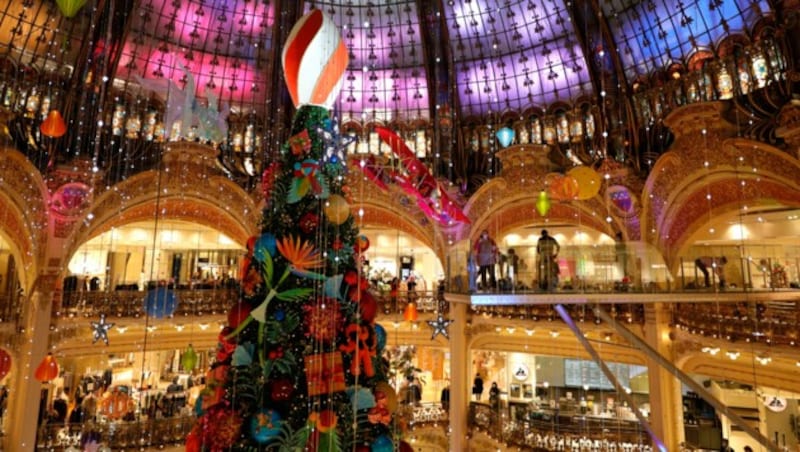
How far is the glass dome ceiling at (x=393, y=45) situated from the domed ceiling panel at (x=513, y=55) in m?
0.03

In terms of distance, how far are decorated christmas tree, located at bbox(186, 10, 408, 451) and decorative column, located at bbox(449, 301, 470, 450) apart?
439 inches

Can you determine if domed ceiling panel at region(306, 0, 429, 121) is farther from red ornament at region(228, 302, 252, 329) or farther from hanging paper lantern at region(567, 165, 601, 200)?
red ornament at region(228, 302, 252, 329)

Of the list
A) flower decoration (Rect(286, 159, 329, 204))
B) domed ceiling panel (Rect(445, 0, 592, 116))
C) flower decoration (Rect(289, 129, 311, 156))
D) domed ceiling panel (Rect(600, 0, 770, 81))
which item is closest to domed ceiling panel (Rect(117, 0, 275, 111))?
domed ceiling panel (Rect(445, 0, 592, 116))

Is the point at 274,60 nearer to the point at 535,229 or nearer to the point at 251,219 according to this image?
the point at 251,219

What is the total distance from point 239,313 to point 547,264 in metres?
7.19

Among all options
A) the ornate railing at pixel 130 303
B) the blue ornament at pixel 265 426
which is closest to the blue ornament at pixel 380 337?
the blue ornament at pixel 265 426

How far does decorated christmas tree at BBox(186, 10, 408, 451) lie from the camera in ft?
13.2

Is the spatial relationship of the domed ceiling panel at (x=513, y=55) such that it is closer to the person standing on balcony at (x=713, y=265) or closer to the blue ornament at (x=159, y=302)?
the person standing on balcony at (x=713, y=265)

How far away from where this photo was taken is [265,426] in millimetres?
3936

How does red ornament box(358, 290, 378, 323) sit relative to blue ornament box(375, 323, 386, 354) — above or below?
above

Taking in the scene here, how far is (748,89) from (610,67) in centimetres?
353

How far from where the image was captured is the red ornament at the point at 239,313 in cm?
423

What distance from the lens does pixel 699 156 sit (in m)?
11.4

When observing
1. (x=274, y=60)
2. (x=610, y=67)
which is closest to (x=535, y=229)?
(x=610, y=67)
